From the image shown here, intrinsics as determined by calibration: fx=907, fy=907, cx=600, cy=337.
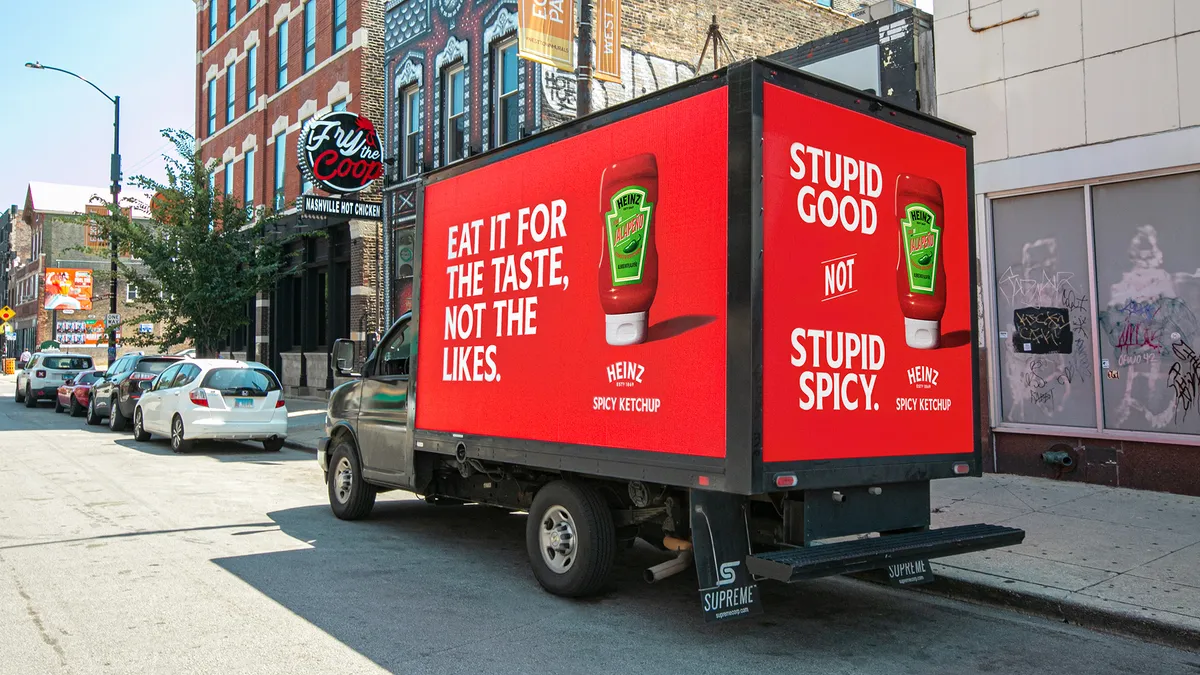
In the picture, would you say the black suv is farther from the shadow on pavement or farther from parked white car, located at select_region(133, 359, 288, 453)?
the shadow on pavement

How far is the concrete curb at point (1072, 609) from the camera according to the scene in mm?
5309

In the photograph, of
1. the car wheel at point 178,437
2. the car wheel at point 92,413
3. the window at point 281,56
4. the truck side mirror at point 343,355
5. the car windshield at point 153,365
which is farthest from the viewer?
the window at point 281,56

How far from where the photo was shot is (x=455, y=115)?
20.1 meters

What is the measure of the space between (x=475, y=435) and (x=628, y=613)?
6.17ft

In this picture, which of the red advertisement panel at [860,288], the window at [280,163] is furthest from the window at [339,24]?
the red advertisement panel at [860,288]

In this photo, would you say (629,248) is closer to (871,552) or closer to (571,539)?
(571,539)

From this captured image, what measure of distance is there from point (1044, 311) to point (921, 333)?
5331 mm

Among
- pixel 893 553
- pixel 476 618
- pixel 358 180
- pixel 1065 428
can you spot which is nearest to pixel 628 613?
pixel 476 618

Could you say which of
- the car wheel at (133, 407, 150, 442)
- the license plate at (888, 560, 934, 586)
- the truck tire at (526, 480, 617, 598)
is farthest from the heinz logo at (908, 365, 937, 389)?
the car wheel at (133, 407, 150, 442)

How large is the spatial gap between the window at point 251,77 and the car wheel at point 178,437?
56.7 feet

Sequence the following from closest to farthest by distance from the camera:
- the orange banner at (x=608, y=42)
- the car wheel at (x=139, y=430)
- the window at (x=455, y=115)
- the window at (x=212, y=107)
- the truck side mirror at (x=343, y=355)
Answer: the truck side mirror at (x=343, y=355)
the orange banner at (x=608, y=42)
the car wheel at (x=139, y=430)
the window at (x=455, y=115)
the window at (x=212, y=107)

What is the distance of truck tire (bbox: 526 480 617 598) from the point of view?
587 centimetres

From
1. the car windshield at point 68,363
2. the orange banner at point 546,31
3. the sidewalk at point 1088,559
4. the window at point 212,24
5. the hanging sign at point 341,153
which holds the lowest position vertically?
the sidewalk at point 1088,559

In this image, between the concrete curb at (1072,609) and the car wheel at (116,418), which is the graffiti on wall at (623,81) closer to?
the car wheel at (116,418)
